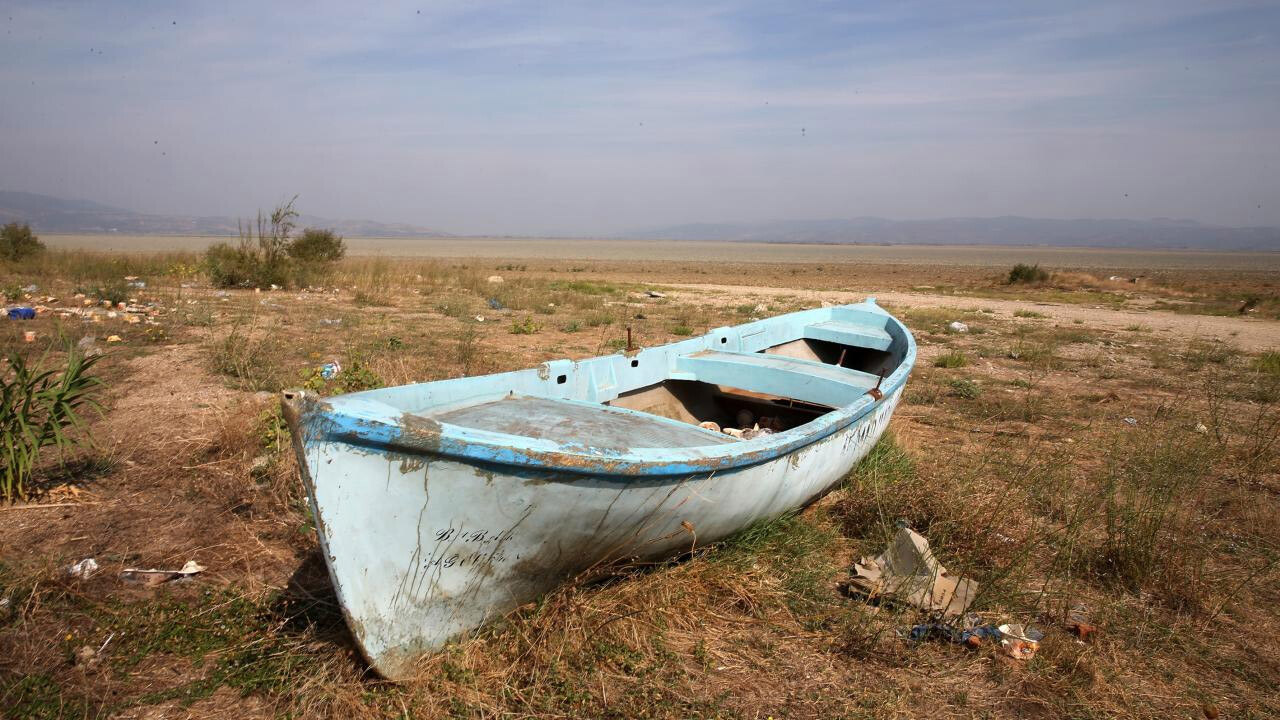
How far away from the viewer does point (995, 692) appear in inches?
119

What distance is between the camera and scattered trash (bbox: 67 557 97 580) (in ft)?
11.3

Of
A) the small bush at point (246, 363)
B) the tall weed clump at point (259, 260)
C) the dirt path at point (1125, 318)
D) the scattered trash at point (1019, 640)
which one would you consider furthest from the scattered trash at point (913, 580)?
the tall weed clump at point (259, 260)

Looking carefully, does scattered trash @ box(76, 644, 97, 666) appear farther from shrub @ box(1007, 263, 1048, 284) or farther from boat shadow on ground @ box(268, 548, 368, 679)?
shrub @ box(1007, 263, 1048, 284)

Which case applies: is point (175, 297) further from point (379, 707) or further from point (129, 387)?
→ point (379, 707)

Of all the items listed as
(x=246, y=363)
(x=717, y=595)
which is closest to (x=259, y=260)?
(x=246, y=363)

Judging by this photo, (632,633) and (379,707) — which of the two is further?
(632,633)

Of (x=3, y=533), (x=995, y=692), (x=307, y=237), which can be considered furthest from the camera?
(x=307, y=237)

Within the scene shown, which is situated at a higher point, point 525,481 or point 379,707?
point 525,481

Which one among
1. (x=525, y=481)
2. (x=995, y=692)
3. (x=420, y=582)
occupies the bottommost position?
(x=995, y=692)

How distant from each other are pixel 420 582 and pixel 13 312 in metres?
10.9

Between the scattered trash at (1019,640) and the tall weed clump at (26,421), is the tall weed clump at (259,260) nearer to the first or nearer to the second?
the tall weed clump at (26,421)

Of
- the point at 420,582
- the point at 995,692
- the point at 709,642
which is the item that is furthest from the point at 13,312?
the point at 995,692

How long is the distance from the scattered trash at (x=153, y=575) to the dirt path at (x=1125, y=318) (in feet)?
50.3

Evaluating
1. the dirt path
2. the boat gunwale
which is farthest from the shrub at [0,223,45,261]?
the boat gunwale
